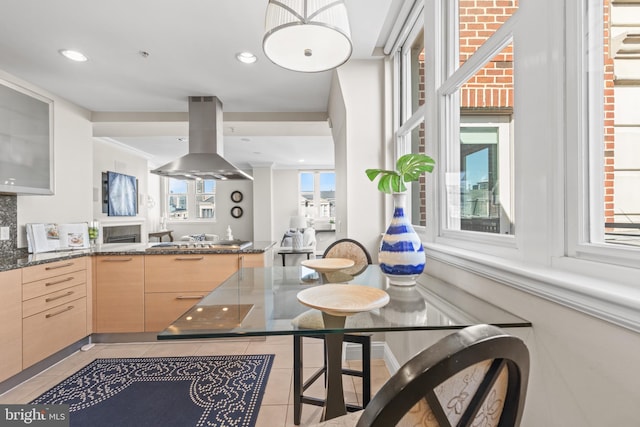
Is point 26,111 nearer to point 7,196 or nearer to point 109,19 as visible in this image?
point 7,196

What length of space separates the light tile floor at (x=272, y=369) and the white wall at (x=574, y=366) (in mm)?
1298

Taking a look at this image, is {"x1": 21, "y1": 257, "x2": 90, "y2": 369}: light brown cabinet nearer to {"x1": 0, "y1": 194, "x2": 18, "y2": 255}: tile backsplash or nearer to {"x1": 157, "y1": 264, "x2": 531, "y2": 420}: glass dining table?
{"x1": 0, "y1": 194, "x2": 18, "y2": 255}: tile backsplash

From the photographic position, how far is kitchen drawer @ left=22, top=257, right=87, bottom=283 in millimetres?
2162

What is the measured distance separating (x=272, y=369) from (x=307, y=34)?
88.9 inches

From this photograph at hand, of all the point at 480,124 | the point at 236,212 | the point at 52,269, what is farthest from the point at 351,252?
the point at 236,212

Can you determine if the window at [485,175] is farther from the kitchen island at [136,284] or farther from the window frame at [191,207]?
the window frame at [191,207]

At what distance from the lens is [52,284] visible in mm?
2346

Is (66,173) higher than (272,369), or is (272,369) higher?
(66,173)

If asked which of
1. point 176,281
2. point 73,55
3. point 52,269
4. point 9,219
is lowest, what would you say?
point 176,281

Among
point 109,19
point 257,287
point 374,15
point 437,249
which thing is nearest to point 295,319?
point 257,287

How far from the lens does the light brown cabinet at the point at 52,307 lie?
215cm

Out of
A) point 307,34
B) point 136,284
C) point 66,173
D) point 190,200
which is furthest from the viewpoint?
point 190,200

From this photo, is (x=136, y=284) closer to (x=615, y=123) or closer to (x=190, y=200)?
(x=615, y=123)

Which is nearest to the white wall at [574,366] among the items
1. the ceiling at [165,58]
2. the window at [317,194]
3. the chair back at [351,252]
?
the chair back at [351,252]
